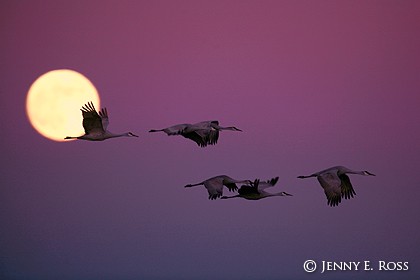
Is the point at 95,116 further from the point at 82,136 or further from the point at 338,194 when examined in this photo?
the point at 338,194

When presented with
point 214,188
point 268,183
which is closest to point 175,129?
point 214,188

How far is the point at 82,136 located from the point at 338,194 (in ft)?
14.4

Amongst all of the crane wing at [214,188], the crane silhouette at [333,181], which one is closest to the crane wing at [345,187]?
the crane silhouette at [333,181]

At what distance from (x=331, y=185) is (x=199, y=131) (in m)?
2.49

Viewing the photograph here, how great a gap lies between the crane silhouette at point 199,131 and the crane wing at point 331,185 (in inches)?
83.9

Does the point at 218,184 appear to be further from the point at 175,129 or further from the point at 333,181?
the point at 333,181

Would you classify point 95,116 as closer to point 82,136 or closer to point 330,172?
point 82,136

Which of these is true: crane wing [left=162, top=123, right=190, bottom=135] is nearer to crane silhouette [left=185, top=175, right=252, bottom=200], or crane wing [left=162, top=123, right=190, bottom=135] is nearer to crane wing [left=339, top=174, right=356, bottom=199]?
crane silhouette [left=185, top=175, right=252, bottom=200]

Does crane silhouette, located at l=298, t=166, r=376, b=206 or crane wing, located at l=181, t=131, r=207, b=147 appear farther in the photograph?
crane wing, located at l=181, t=131, r=207, b=147

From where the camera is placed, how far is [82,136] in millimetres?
36312

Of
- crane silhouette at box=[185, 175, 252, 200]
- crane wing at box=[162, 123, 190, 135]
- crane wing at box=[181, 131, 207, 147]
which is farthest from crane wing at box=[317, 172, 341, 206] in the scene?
crane wing at box=[162, 123, 190, 135]

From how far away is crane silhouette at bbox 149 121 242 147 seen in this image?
118 ft


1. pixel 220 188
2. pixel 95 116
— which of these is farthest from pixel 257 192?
pixel 95 116

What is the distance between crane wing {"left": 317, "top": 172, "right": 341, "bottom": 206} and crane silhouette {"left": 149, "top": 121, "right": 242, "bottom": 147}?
6.99ft
